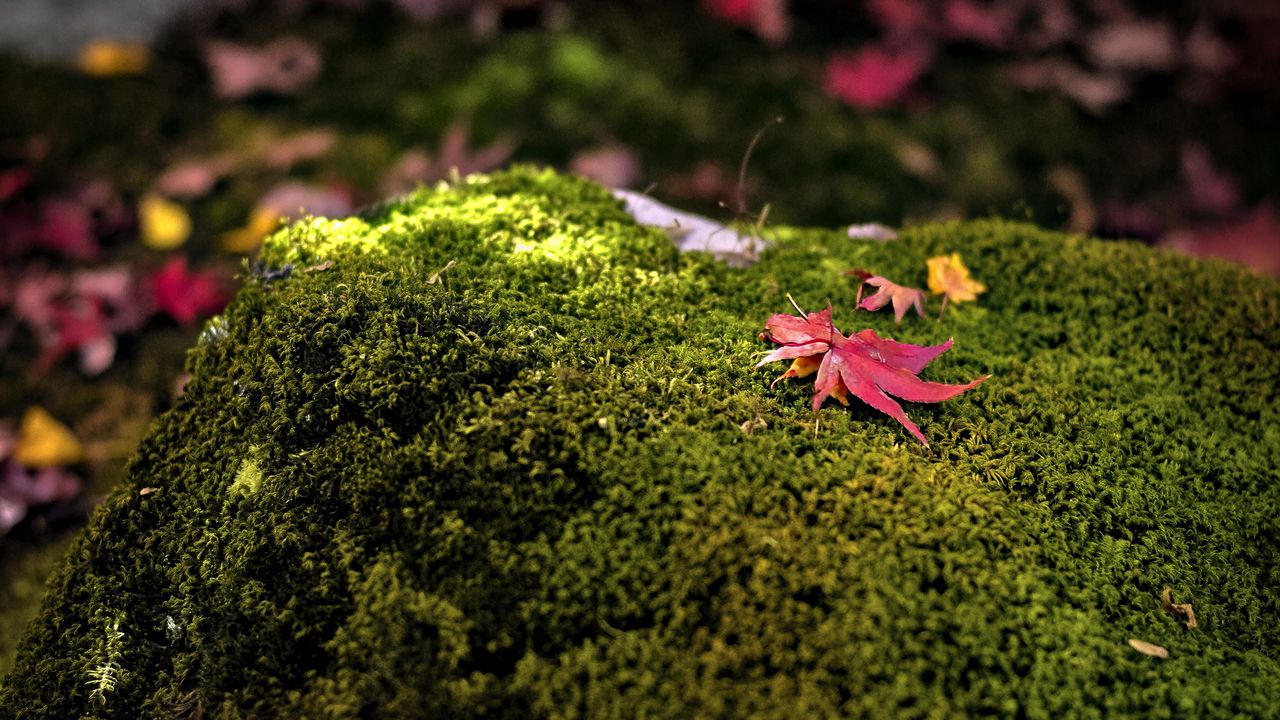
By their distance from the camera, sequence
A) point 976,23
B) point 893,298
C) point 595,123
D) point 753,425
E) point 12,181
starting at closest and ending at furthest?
1. point 753,425
2. point 893,298
3. point 12,181
4. point 595,123
5. point 976,23

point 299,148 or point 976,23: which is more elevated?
point 976,23

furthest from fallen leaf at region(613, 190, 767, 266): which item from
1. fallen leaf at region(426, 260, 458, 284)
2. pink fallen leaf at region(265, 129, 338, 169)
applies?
pink fallen leaf at region(265, 129, 338, 169)

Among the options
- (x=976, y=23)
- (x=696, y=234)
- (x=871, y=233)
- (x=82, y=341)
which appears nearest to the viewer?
(x=696, y=234)

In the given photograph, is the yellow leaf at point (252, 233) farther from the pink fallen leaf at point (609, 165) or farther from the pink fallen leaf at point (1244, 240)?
the pink fallen leaf at point (1244, 240)

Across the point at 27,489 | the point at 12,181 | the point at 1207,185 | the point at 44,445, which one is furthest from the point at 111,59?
the point at 1207,185

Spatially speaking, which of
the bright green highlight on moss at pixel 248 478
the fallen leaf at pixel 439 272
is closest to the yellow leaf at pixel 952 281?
the fallen leaf at pixel 439 272

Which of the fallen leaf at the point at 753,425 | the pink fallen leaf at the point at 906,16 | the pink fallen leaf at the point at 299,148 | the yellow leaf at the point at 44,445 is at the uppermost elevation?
the pink fallen leaf at the point at 906,16

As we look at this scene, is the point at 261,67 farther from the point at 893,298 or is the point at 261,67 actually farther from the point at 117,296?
the point at 893,298
